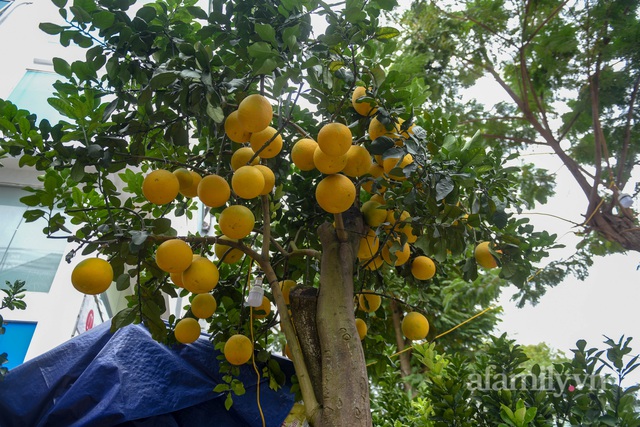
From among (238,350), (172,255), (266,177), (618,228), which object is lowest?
(238,350)

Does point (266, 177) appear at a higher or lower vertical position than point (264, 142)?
lower

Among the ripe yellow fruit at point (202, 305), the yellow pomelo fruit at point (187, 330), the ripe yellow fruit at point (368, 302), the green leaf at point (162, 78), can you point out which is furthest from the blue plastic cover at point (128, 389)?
the green leaf at point (162, 78)

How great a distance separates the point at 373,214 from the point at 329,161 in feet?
1.27

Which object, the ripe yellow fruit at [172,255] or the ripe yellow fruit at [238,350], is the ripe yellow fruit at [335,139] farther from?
the ripe yellow fruit at [238,350]

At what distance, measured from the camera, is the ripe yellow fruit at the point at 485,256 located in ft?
4.70

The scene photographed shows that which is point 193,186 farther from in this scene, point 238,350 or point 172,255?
point 238,350

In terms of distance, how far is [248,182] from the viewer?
1.23 m

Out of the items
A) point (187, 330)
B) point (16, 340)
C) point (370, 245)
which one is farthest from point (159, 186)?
point (16, 340)

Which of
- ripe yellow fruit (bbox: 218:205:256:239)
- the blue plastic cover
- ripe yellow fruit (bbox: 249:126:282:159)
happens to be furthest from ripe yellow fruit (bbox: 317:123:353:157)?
the blue plastic cover

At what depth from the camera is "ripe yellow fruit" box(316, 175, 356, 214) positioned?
1291 millimetres

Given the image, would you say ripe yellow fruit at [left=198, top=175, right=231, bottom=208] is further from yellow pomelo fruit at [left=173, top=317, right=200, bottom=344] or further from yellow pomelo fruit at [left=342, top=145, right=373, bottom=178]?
yellow pomelo fruit at [left=173, top=317, right=200, bottom=344]

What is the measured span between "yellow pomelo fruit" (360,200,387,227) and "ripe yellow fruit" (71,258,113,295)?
947 mm

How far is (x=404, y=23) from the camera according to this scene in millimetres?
5020

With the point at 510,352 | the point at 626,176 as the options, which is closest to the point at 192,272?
the point at 510,352
